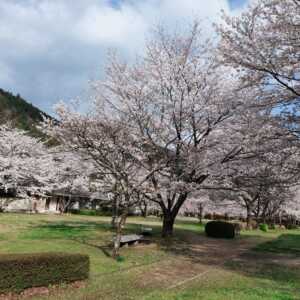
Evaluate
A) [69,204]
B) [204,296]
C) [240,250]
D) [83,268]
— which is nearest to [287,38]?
[204,296]

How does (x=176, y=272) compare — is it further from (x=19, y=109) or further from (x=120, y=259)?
(x=19, y=109)

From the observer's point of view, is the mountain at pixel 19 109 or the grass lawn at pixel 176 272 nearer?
the grass lawn at pixel 176 272

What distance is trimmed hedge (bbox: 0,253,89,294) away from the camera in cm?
764

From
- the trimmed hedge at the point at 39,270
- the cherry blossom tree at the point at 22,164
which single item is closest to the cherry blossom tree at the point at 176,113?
the trimmed hedge at the point at 39,270

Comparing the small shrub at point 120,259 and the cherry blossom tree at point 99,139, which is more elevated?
the cherry blossom tree at point 99,139

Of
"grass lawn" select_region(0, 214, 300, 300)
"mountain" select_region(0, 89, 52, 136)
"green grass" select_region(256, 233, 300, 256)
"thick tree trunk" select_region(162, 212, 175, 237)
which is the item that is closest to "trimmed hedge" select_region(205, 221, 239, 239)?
"green grass" select_region(256, 233, 300, 256)

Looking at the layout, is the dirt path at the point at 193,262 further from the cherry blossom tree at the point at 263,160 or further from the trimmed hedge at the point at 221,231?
the trimmed hedge at the point at 221,231

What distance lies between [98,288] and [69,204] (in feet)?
137

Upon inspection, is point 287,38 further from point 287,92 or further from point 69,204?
point 69,204

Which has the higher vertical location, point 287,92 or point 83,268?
point 287,92

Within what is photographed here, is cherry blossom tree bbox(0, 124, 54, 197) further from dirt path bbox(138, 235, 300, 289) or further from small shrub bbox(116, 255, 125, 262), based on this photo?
small shrub bbox(116, 255, 125, 262)

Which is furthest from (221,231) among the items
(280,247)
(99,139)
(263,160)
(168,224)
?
(99,139)

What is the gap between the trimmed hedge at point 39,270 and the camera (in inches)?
301

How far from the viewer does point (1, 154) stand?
3866 centimetres
